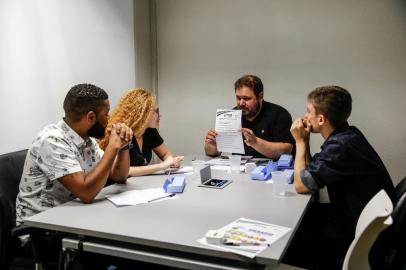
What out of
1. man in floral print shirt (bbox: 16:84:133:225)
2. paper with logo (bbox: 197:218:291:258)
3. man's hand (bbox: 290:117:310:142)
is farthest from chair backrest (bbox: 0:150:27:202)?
man's hand (bbox: 290:117:310:142)

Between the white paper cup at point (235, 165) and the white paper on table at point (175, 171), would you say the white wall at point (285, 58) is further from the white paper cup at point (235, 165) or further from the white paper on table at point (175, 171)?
the white paper on table at point (175, 171)

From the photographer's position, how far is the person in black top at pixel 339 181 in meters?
1.77

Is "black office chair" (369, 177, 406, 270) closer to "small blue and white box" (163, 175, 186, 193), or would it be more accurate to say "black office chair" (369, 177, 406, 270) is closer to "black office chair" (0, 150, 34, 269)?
"small blue and white box" (163, 175, 186, 193)

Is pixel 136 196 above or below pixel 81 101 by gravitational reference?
below

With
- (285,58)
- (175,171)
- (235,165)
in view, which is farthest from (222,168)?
(285,58)

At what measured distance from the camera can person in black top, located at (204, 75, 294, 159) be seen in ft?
9.46

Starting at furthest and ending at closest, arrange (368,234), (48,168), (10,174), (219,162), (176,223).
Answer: (219,162)
(10,174)
(48,168)
(176,223)
(368,234)

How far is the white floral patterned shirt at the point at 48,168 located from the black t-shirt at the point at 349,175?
1.18 meters

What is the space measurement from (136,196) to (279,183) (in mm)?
736

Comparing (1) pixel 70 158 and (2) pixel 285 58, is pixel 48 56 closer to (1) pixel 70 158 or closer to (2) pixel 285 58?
(1) pixel 70 158

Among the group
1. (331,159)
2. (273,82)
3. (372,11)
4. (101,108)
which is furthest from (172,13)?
(331,159)

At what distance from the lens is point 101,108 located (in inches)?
75.4

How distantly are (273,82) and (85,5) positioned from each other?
5.78 ft

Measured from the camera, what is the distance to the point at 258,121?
3.04 m
